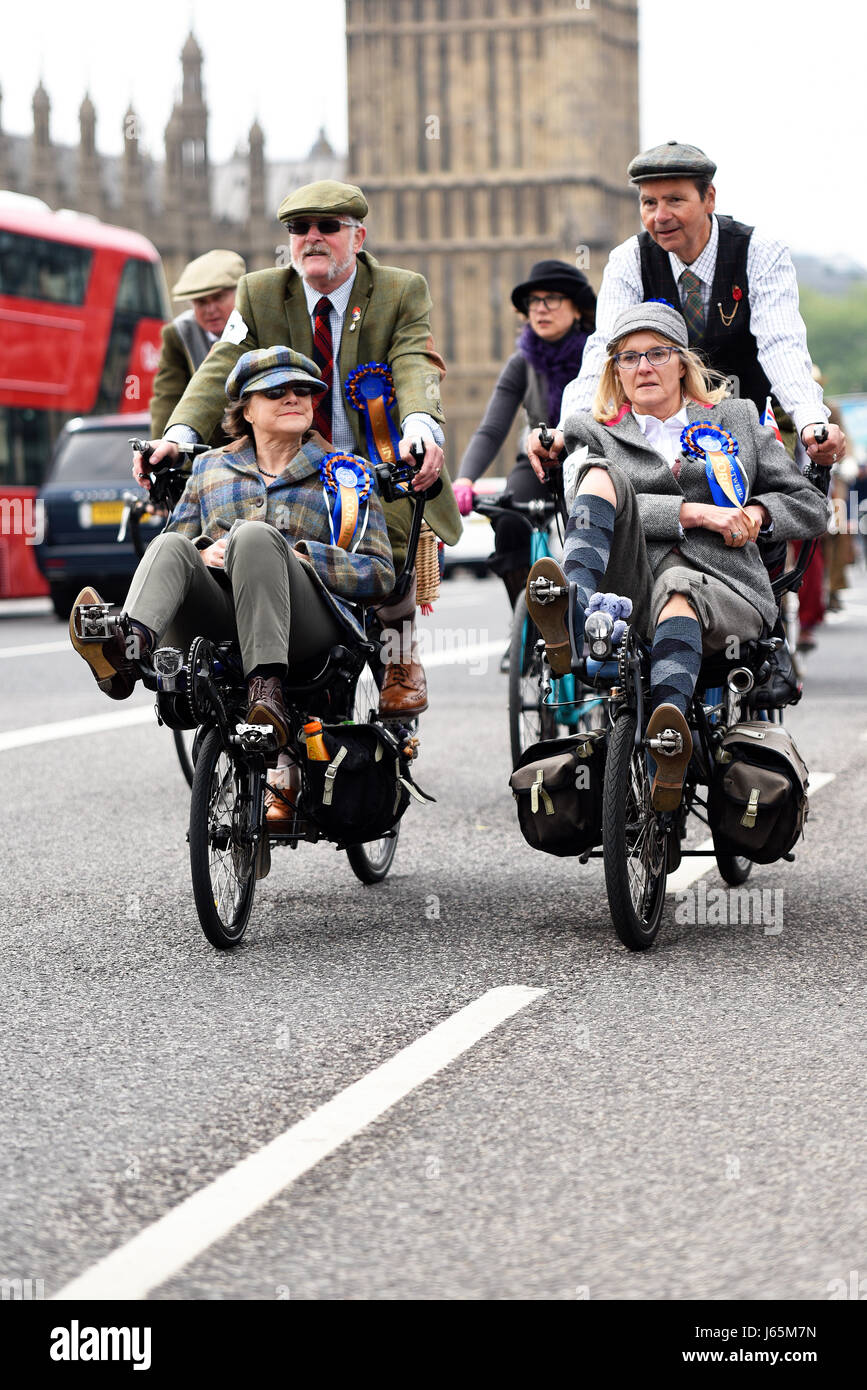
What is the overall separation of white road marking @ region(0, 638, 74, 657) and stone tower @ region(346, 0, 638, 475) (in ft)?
228

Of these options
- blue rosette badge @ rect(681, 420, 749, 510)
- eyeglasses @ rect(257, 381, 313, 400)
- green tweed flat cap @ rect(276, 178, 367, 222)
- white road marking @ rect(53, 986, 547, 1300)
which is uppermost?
green tweed flat cap @ rect(276, 178, 367, 222)

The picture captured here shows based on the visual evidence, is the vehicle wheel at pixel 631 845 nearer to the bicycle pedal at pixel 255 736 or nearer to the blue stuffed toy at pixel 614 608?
the blue stuffed toy at pixel 614 608

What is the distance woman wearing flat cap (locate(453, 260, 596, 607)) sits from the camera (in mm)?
8227

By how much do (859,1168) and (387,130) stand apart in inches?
3429

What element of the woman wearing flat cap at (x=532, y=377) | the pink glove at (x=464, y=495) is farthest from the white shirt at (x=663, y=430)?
the woman wearing flat cap at (x=532, y=377)

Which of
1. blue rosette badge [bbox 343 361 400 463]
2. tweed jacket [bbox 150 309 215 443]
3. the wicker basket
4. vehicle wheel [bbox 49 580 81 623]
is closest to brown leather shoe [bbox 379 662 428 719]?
the wicker basket

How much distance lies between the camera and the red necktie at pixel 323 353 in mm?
6035

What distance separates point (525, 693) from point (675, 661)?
2769 millimetres

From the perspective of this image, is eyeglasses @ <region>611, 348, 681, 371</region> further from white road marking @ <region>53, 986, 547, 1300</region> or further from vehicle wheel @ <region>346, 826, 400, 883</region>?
white road marking @ <region>53, 986, 547, 1300</region>

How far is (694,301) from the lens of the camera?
6105 millimetres

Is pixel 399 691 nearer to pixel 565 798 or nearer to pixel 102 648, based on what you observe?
pixel 565 798

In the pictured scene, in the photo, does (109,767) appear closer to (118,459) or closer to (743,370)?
(743,370)

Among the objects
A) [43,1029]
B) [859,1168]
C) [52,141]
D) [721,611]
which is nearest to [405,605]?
[721,611]

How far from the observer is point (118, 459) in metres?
21.6
